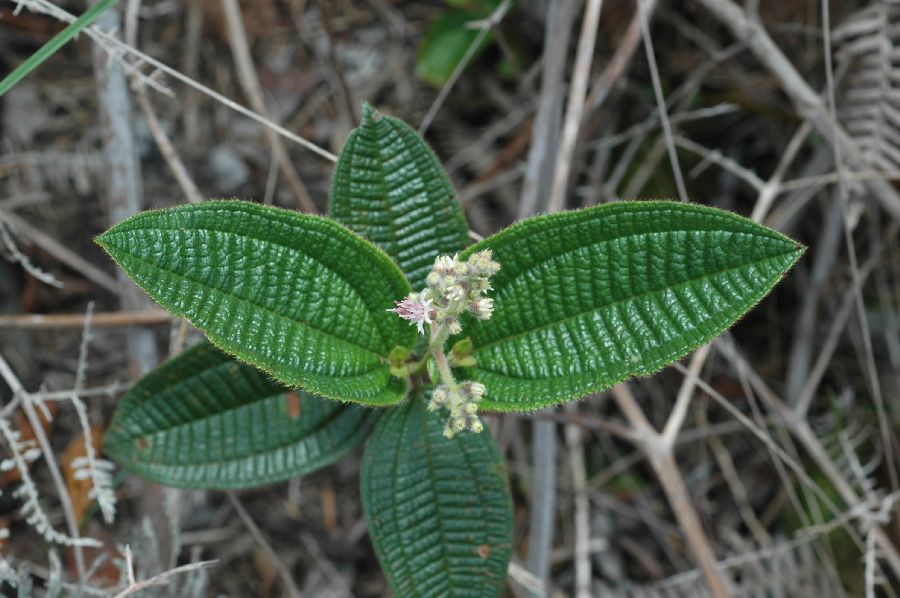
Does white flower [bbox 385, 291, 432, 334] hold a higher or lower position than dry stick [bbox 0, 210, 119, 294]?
lower

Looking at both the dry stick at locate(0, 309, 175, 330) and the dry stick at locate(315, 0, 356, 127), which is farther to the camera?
the dry stick at locate(315, 0, 356, 127)

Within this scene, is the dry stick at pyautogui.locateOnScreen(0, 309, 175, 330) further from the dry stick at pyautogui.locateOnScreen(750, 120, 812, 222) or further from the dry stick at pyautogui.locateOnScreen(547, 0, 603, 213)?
the dry stick at pyautogui.locateOnScreen(750, 120, 812, 222)

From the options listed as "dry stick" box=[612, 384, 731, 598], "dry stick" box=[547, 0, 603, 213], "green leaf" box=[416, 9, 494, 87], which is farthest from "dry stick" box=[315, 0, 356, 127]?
"dry stick" box=[612, 384, 731, 598]

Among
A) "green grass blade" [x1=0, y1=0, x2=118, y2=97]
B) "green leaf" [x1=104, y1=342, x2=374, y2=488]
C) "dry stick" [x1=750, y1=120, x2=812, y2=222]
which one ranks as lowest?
"green leaf" [x1=104, y1=342, x2=374, y2=488]

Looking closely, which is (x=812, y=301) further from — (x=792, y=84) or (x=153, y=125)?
(x=153, y=125)

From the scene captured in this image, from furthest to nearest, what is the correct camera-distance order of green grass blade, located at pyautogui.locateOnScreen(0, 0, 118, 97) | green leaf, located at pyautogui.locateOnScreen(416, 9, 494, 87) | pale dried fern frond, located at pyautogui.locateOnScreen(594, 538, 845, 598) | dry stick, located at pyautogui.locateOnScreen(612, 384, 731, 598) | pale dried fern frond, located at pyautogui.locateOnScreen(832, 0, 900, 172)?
green leaf, located at pyautogui.locateOnScreen(416, 9, 494, 87) < pale dried fern frond, located at pyautogui.locateOnScreen(594, 538, 845, 598) < pale dried fern frond, located at pyautogui.locateOnScreen(832, 0, 900, 172) < dry stick, located at pyautogui.locateOnScreen(612, 384, 731, 598) < green grass blade, located at pyautogui.locateOnScreen(0, 0, 118, 97)

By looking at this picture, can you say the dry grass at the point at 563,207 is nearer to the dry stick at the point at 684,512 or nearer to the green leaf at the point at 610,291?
the dry stick at the point at 684,512

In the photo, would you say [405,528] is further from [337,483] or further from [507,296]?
[337,483]

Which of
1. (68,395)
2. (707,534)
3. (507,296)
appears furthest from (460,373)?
(707,534)
